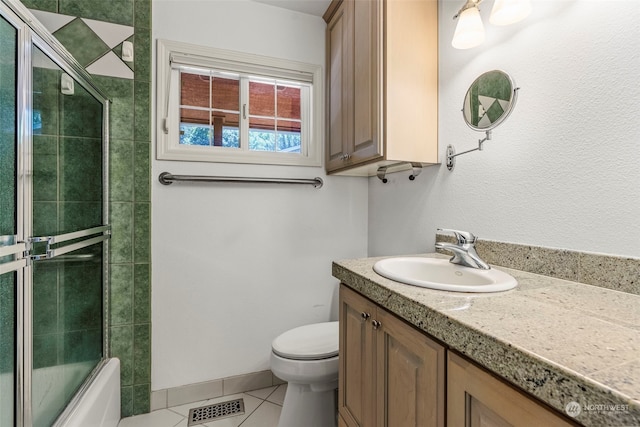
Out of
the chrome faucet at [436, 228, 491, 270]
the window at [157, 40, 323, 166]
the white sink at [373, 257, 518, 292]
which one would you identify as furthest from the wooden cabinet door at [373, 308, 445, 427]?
the window at [157, 40, 323, 166]

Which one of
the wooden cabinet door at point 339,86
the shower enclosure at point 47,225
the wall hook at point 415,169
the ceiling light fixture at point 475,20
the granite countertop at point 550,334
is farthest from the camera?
the wooden cabinet door at point 339,86

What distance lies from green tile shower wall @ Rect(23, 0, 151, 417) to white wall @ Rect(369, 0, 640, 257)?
1.60 m

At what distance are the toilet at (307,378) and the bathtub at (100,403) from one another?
2.46 ft

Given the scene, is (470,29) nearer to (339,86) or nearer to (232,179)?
(339,86)

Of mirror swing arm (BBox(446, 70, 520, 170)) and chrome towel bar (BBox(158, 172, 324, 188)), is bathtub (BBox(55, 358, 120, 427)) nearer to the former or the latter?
chrome towel bar (BBox(158, 172, 324, 188))

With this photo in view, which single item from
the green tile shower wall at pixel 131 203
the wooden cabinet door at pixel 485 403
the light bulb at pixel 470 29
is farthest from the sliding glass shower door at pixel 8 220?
the light bulb at pixel 470 29

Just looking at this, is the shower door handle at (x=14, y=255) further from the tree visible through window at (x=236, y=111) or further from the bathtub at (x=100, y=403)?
Answer: the tree visible through window at (x=236, y=111)

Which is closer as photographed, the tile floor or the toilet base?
the toilet base

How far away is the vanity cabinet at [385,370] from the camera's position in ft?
2.20

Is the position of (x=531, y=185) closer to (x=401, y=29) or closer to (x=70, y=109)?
(x=401, y=29)

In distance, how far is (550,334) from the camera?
52cm

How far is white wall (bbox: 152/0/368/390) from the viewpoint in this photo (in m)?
1.73

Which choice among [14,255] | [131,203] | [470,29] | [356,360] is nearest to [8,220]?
[14,255]

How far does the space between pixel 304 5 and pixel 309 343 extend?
6.66 feet
